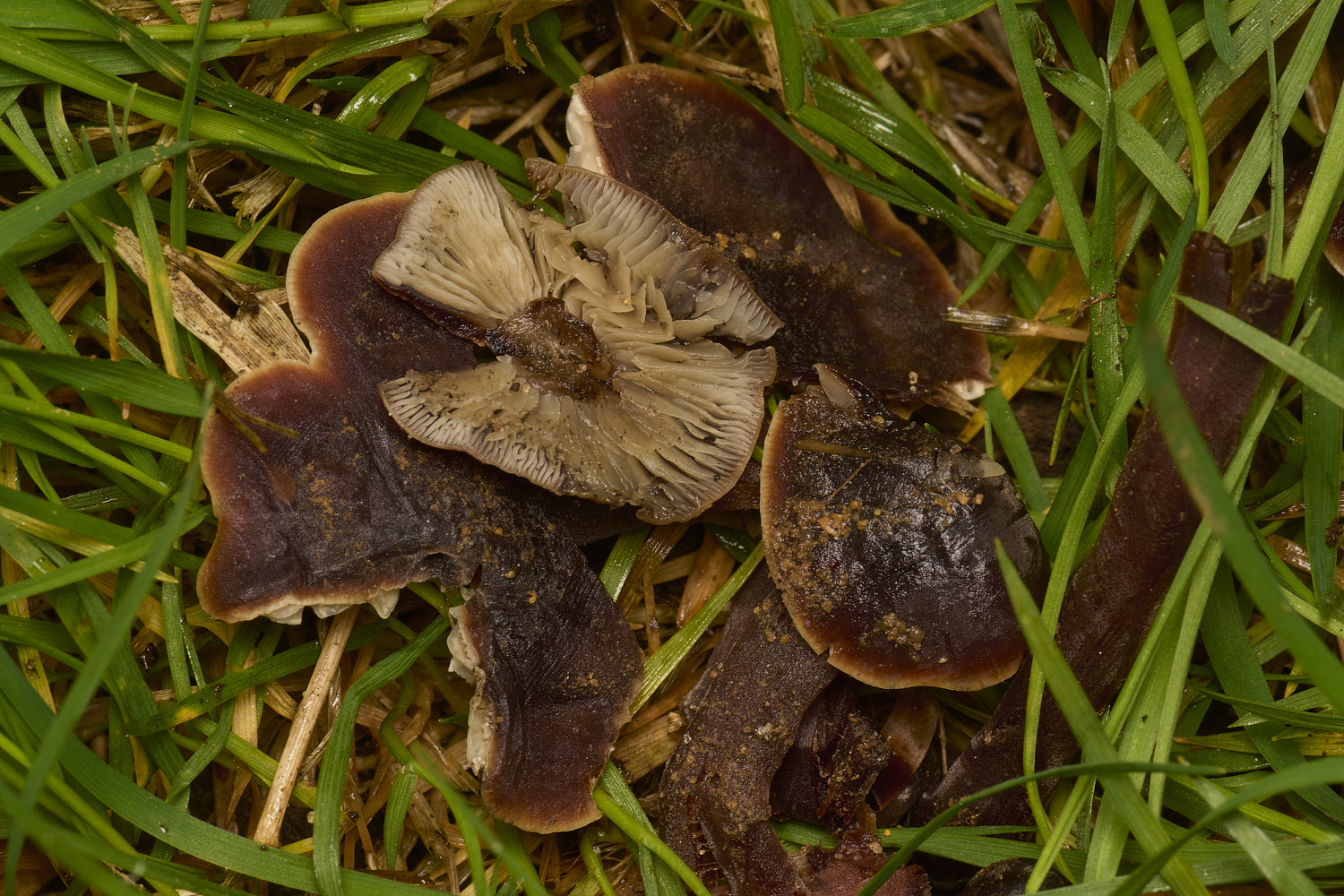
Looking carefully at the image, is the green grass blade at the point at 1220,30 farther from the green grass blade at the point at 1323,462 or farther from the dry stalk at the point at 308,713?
the dry stalk at the point at 308,713

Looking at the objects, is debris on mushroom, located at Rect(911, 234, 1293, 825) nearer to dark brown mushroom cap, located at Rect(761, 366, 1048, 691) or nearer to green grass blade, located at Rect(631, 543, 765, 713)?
dark brown mushroom cap, located at Rect(761, 366, 1048, 691)

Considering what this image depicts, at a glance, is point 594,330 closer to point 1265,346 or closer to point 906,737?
point 906,737

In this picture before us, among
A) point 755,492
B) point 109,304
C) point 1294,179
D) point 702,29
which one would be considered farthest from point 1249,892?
point 109,304

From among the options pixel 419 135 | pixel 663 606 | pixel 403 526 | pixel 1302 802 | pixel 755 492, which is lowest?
pixel 1302 802

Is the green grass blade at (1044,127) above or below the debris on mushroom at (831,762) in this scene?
above

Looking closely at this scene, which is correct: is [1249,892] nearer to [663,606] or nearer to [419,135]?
[663,606]

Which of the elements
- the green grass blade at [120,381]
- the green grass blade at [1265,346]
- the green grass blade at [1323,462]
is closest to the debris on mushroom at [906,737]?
the green grass blade at [1323,462]

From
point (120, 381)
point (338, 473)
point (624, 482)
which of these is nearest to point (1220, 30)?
point (624, 482)
